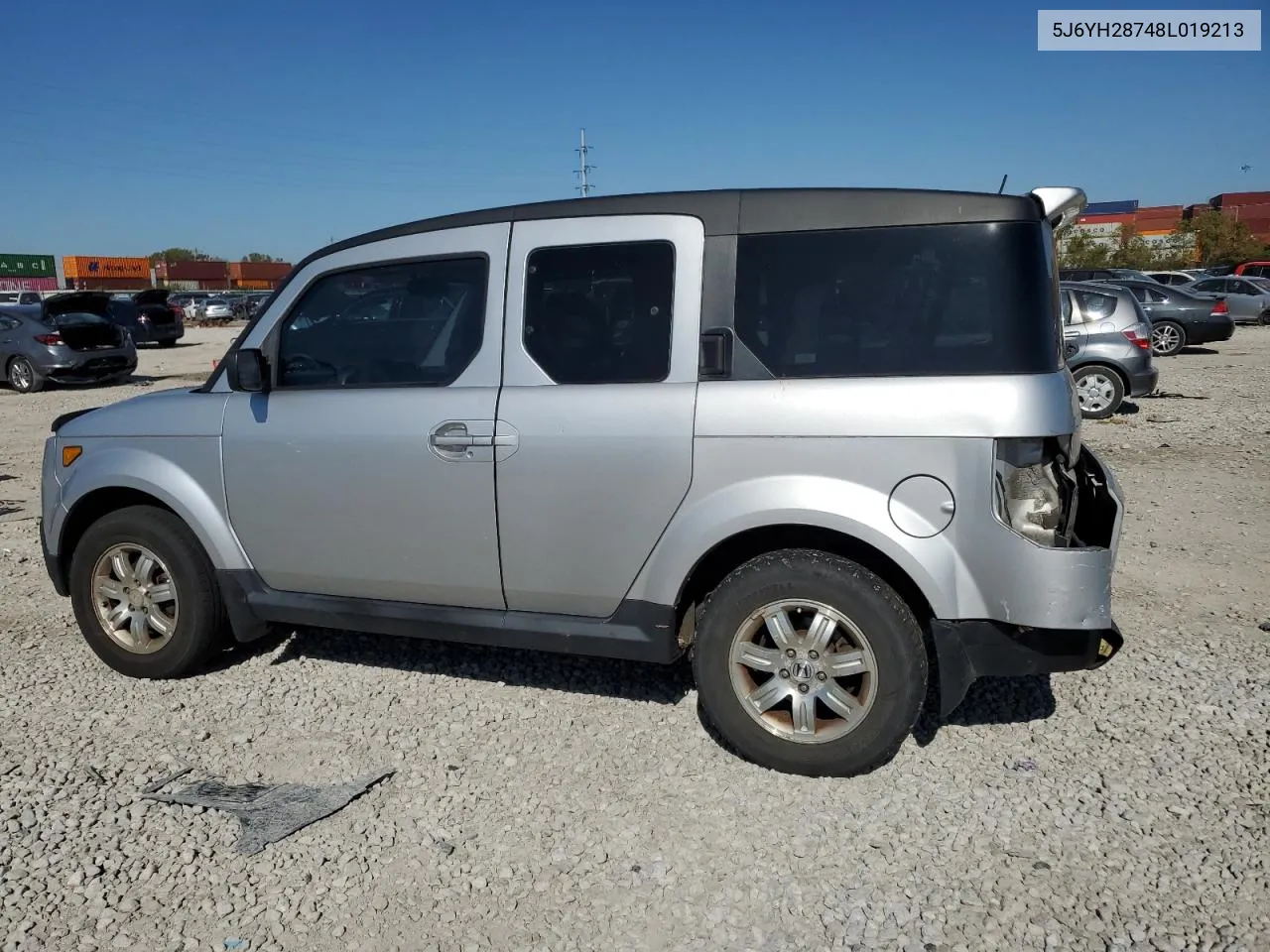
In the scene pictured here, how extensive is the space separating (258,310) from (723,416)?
2.25 m

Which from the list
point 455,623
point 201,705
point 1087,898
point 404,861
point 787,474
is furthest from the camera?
point 201,705

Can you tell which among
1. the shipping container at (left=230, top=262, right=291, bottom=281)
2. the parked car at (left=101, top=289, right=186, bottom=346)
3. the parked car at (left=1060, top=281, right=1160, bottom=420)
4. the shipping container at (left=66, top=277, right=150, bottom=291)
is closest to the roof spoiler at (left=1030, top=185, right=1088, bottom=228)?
the parked car at (left=1060, top=281, right=1160, bottom=420)

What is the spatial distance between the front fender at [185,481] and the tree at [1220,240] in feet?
247

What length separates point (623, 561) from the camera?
367cm

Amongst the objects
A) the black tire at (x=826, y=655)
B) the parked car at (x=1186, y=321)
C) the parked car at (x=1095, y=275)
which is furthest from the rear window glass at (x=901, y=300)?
the parked car at (x=1095, y=275)

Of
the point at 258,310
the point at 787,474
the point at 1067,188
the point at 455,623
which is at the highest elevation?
the point at 1067,188

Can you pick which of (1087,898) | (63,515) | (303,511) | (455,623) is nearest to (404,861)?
(455,623)

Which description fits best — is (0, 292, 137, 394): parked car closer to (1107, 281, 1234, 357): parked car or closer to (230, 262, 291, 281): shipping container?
(1107, 281, 1234, 357): parked car

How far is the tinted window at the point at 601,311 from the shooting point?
3.63 metres

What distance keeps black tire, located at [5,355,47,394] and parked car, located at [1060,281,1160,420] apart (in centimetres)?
1653

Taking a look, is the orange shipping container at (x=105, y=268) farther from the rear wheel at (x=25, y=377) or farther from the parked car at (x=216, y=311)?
the rear wheel at (x=25, y=377)

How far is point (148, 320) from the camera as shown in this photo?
93.3ft

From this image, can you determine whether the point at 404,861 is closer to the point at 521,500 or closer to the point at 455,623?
the point at 455,623

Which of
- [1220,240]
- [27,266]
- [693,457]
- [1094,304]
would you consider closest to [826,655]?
[693,457]
